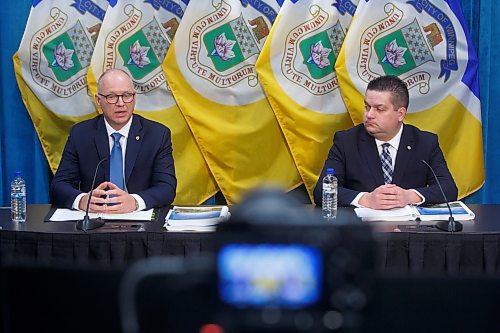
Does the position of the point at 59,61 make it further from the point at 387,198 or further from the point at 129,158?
the point at 387,198

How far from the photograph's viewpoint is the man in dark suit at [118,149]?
12.2 ft

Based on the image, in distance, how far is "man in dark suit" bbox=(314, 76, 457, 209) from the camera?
3676 millimetres

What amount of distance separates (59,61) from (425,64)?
1999 millimetres

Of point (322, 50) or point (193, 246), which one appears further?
point (322, 50)

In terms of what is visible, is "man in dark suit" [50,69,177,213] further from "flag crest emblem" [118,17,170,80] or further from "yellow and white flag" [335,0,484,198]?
"yellow and white flag" [335,0,484,198]

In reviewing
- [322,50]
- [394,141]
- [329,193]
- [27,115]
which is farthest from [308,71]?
[27,115]

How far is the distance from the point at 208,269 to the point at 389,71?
3338 millimetres

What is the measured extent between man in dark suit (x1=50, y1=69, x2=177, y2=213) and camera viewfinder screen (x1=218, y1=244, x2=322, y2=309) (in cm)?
251

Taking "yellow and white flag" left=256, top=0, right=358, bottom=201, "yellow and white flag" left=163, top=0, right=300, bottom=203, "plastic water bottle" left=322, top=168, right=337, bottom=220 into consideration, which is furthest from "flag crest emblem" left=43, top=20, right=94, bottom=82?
"plastic water bottle" left=322, top=168, right=337, bottom=220

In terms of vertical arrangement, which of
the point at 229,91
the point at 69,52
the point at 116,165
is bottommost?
the point at 116,165

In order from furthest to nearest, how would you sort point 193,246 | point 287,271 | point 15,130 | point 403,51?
1. point 15,130
2. point 403,51
3. point 193,246
4. point 287,271

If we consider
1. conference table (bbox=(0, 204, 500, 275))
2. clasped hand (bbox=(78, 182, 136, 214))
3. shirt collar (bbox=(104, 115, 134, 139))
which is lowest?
conference table (bbox=(0, 204, 500, 275))

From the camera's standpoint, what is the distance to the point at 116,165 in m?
3.73

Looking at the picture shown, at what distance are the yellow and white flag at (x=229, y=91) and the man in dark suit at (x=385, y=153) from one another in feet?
2.43
